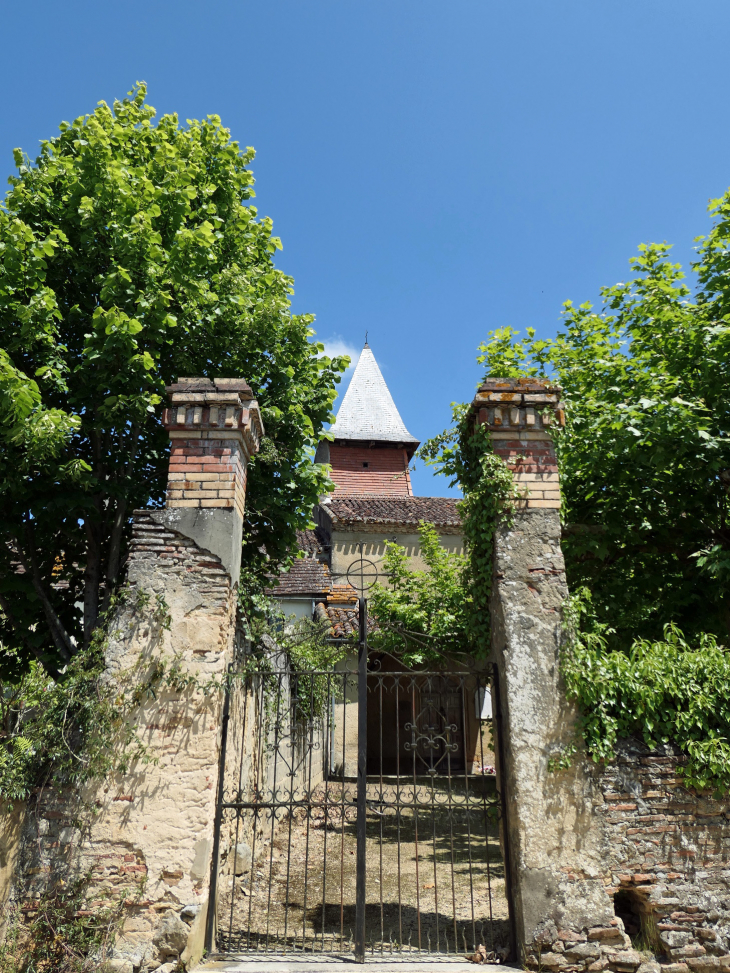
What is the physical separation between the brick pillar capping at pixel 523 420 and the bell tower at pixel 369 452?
18.8 metres

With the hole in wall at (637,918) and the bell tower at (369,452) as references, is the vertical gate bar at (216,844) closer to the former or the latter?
the hole in wall at (637,918)

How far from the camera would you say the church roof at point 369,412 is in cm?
2561

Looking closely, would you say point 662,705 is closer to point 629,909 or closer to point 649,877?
point 649,877

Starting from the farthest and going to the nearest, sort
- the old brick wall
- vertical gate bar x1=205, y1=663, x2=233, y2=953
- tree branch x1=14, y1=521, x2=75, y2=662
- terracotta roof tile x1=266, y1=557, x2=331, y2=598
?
terracotta roof tile x1=266, y1=557, x2=331, y2=598
tree branch x1=14, y1=521, x2=75, y2=662
vertical gate bar x1=205, y1=663, x2=233, y2=953
the old brick wall

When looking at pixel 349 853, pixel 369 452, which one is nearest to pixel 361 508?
pixel 369 452

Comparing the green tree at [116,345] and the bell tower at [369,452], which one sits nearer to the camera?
the green tree at [116,345]

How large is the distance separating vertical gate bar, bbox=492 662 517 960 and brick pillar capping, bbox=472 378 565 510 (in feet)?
5.48

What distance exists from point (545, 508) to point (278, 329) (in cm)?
354

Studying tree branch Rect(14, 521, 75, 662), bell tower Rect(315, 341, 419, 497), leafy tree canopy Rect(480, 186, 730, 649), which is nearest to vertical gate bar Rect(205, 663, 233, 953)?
tree branch Rect(14, 521, 75, 662)

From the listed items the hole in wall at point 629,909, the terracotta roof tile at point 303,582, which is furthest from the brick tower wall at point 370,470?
the hole in wall at point 629,909

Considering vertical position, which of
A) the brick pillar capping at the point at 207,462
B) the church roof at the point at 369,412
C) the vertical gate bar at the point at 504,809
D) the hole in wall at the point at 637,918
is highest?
the church roof at the point at 369,412

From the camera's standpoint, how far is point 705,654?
4906 millimetres

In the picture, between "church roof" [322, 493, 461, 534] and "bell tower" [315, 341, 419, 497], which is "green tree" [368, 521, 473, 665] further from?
"bell tower" [315, 341, 419, 497]

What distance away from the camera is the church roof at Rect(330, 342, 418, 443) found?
1008 inches
